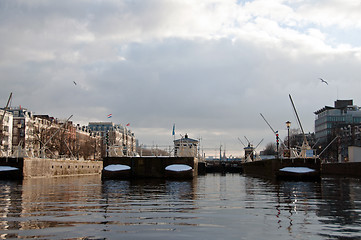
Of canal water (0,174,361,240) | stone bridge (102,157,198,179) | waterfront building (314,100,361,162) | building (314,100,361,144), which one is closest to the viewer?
canal water (0,174,361,240)

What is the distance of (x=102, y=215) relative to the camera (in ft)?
51.9

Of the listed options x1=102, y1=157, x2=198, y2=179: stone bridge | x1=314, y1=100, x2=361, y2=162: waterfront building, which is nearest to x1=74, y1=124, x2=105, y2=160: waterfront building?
x1=102, y1=157, x2=198, y2=179: stone bridge

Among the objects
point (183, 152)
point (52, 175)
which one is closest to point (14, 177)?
point (52, 175)

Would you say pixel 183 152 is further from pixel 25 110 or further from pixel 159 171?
pixel 25 110

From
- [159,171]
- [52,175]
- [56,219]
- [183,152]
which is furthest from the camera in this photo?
[183,152]

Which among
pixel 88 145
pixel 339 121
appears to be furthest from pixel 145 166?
pixel 339 121

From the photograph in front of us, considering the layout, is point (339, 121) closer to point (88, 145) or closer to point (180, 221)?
point (88, 145)

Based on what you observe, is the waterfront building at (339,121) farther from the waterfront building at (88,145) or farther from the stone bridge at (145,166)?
the stone bridge at (145,166)

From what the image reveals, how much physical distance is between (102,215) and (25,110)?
455 ft

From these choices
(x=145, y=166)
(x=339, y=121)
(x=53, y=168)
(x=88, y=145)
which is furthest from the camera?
(x=339, y=121)

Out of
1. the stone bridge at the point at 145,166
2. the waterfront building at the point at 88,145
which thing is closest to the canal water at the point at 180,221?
the stone bridge at the point at 145,166

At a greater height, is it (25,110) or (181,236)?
(25,110)

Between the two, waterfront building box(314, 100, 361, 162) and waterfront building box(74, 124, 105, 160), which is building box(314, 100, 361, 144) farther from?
waterfront building box(74, 124, 105, 160)

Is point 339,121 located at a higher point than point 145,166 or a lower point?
higher
